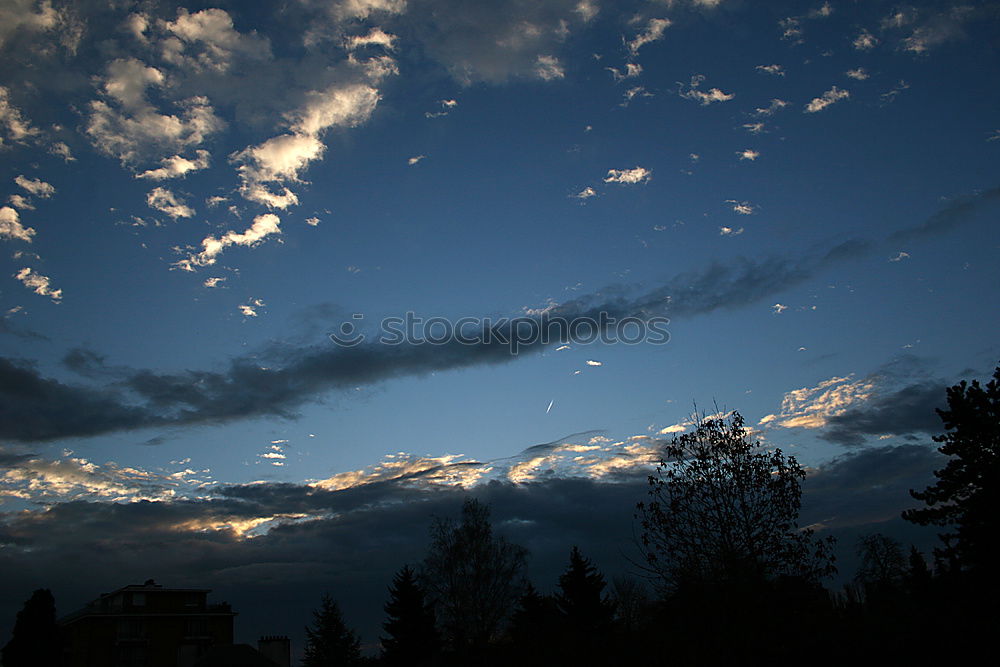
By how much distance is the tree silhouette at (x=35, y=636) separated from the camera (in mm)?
53406

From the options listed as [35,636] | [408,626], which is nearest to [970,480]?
[408,626]

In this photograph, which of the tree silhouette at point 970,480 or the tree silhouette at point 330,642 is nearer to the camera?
the tree silhouette at point 970,480

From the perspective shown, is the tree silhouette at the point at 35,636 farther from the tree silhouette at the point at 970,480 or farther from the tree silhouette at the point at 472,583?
the tree silhouette at the point at 970,480

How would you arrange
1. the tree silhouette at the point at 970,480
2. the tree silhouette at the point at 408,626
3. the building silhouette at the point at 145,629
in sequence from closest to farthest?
the tree silhouette at the point at 970,480 → the tree silhouette at the point at 408,626 → the building silhouette at the point at 145,629

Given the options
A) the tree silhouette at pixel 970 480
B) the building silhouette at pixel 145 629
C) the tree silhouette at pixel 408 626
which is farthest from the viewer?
the building silhouette at pixel 145 629

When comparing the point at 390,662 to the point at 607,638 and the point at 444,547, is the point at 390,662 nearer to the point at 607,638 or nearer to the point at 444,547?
the point at 444,547

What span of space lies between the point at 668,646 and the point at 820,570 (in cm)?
447

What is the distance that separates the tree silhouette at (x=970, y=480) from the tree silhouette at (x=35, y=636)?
6732cm

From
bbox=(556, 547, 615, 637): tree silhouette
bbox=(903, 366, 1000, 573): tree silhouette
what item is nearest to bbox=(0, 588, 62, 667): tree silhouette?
A: bbox=(556, 547, 615, 637): tree silhouette

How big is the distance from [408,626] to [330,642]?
56.9 ft

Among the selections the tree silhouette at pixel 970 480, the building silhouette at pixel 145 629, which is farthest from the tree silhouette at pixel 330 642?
the tree silhouette at pixel 970 480

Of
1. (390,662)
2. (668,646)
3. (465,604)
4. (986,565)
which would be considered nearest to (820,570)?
(668,646)

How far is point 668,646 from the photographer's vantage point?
13.3 meters

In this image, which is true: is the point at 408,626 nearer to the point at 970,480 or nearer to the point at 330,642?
the point at 330,642
